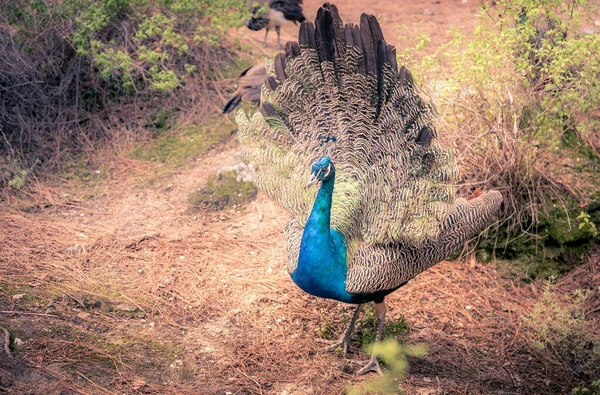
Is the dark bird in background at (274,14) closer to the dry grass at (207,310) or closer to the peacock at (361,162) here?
the dry grass at (207,310)

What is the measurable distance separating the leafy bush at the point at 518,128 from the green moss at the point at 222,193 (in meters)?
2.23

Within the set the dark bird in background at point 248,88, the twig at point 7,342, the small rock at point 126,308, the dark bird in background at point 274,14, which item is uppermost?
the dark bird in background at point 274,14

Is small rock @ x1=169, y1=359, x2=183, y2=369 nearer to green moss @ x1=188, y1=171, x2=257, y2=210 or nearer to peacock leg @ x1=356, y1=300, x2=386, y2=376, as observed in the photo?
peacock leg @ x1=356, y1=300, x2=386, y2=376

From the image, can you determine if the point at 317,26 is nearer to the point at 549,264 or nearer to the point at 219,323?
the point at 219,323

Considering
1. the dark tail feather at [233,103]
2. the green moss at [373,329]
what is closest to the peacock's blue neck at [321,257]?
the green moss at [373,329]

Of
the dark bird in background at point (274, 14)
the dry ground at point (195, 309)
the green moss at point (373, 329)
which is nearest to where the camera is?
the dry ground at point (195, 309)

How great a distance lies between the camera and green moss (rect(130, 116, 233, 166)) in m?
7.48

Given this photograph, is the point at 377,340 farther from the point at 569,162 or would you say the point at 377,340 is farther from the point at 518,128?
the point at 569,162

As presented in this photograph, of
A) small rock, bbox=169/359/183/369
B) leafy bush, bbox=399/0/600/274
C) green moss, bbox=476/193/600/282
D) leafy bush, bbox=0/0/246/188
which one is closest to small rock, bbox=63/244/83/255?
leafy bush, bbox=0/0/246/188

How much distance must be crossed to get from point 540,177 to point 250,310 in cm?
309

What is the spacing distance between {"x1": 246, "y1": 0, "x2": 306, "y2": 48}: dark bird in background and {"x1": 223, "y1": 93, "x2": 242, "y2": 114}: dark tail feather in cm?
212

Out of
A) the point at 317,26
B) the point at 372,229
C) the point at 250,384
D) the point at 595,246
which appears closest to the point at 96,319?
the point at 250,384

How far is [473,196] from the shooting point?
221 inches

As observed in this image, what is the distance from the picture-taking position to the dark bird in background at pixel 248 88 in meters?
7.47
